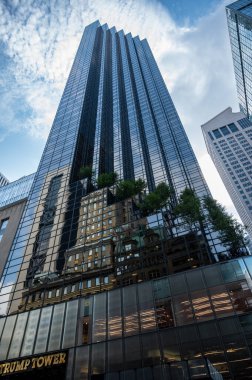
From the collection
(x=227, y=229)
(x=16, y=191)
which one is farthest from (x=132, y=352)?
(x=16, y=191)

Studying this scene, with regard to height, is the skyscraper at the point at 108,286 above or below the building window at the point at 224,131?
below

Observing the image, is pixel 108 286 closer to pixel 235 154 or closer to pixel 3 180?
pixel 235 154

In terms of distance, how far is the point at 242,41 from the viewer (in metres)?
74.6

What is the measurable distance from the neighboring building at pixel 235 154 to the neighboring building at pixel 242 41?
53.1 metres

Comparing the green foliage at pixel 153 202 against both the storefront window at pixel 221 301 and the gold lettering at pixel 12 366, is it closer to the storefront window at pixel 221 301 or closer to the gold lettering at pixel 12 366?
the storefront window at pixel 221 301

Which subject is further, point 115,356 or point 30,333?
point 30,333

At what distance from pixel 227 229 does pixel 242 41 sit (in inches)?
2562

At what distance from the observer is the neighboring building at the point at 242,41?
69.6 m

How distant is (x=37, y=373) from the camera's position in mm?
22781

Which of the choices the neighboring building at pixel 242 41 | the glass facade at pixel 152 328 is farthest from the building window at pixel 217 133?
the glass facade at pixel 152 328

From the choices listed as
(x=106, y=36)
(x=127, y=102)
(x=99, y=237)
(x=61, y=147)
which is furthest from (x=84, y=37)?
(x=99, y=237)

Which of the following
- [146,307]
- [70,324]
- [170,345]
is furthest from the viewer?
[70,324]

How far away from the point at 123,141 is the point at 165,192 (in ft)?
124

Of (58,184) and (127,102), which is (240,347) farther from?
(127,102)
